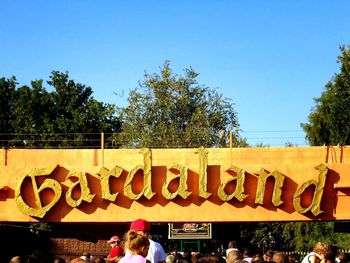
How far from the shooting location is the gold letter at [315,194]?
25297 millimetres

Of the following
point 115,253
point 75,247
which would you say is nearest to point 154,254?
point 115,253

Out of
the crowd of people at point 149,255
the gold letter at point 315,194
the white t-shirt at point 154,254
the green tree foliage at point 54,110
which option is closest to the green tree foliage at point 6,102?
the green tree foliage at point 54,110

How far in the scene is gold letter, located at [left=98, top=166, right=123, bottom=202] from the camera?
2561cm

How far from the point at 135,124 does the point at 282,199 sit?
79.8 feet

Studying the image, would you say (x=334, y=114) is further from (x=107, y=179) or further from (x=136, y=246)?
(x=136, y=246)

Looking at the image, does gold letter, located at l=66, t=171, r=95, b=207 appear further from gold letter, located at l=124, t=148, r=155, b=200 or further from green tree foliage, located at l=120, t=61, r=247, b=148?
green tree foliage, located at l=120, t=61, r=247, b=148

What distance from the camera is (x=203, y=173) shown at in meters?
25.5

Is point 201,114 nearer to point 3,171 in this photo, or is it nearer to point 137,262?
point 3,171

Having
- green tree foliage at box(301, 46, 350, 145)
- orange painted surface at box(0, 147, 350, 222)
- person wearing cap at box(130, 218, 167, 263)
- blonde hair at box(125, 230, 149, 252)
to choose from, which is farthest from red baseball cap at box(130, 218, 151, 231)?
green tree foliage at box(301, 46, 350, 145)

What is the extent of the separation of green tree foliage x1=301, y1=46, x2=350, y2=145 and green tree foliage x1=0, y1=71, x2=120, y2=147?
61.6ft

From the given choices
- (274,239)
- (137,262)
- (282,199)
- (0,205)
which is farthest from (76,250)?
(137,262)

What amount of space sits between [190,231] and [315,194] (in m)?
15.3

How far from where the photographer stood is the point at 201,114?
48.3 meters

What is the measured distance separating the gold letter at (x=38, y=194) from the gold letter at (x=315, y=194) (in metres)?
7.81
